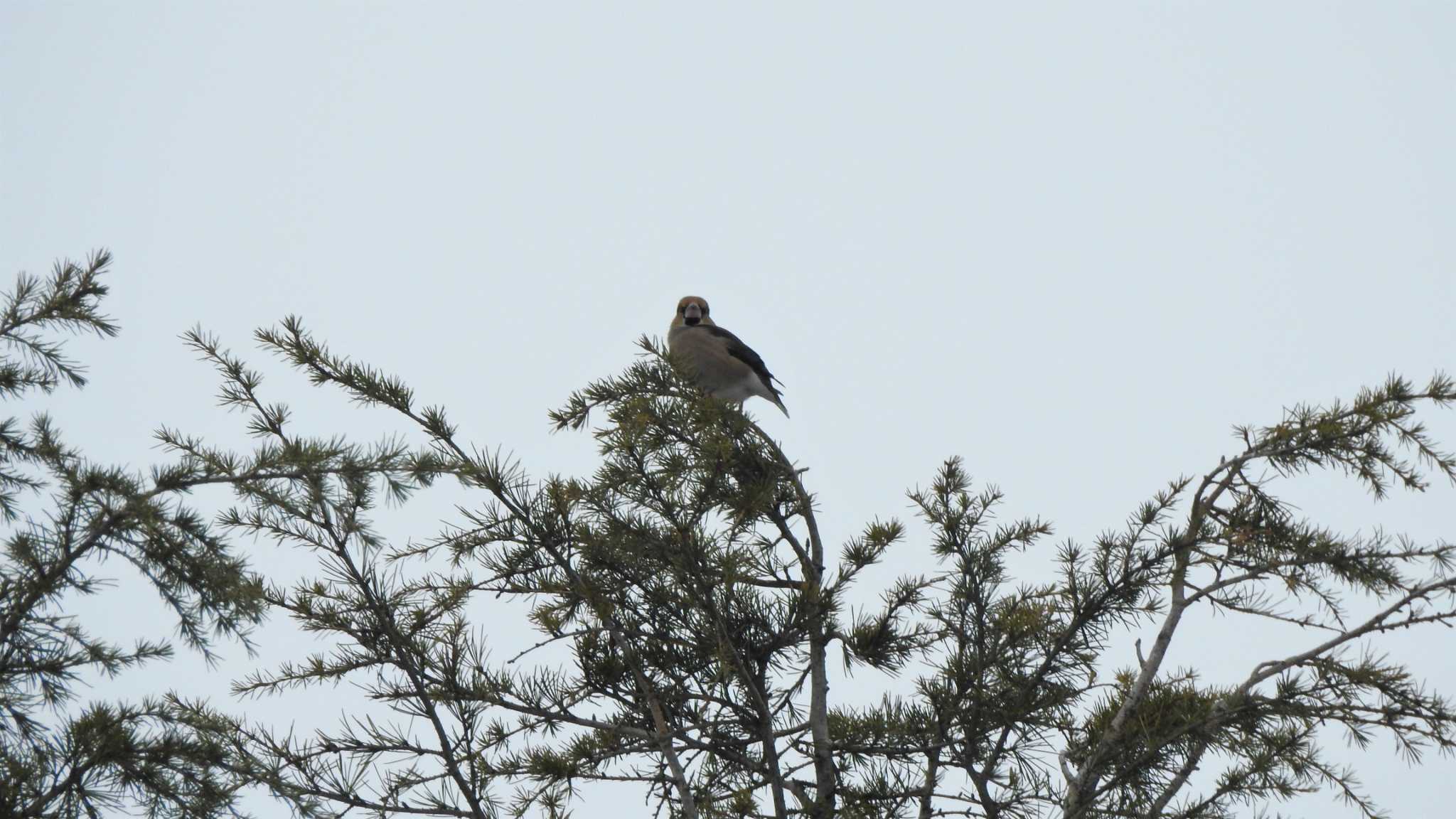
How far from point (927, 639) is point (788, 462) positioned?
79 centimetres

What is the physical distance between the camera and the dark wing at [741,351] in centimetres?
715

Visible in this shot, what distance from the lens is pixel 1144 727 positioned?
3.23 metres

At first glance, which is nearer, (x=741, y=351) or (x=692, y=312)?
(x=741, y=351)

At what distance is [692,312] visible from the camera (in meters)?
7.90

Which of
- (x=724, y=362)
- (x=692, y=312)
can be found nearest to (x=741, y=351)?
(x=724, y=362)

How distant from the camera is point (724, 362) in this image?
277 inches

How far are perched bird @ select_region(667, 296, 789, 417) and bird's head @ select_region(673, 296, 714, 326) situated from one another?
12 centimetres

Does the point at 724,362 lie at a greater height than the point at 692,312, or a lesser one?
lesser

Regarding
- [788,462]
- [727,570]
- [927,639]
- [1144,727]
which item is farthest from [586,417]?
[1144,727]

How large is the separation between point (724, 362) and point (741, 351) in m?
0.17

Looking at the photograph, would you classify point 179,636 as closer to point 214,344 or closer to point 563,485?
point 214,344

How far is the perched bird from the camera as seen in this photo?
7.04 m

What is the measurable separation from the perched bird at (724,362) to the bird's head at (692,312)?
0.38 feet

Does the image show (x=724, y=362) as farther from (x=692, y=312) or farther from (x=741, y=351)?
(x=692, y=312)
